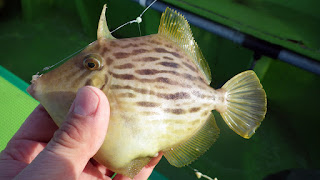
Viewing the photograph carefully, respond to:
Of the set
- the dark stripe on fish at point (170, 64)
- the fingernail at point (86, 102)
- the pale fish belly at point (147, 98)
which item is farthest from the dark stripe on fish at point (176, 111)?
the fingernail at point (86, 102)

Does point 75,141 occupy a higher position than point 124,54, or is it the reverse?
point 124,54

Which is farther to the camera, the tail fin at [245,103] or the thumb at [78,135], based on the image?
the tail fin at [245,103]

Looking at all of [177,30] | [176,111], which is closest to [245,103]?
[176,111]

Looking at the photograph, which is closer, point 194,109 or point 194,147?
point 194,109

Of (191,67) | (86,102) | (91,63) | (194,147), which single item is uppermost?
(191,67)

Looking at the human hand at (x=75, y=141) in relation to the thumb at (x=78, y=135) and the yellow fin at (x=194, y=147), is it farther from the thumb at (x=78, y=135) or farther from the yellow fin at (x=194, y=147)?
the yellow fin at (x=194, y=147)

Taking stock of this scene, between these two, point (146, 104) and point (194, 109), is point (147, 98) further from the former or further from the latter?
point (194, 109)

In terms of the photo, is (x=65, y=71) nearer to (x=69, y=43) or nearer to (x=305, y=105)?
(x=305, y=105)
